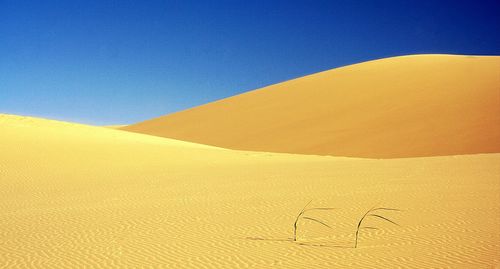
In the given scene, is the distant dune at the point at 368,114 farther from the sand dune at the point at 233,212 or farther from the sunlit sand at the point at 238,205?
the sand dune at the point at 233,212

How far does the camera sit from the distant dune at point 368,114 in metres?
28.7

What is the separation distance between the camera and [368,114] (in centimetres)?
3638

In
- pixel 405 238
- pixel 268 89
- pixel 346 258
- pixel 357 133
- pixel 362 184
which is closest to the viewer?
pixel 346 258

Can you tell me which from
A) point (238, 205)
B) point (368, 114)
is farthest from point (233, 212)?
point (368, 114)

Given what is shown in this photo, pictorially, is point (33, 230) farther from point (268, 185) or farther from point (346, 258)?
point (268, 185)

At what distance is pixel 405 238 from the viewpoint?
6.74 m

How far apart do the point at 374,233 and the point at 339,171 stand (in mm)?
7675

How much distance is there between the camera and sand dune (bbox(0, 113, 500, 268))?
239 inches

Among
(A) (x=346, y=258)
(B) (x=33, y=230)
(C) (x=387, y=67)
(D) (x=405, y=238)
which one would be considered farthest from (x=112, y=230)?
(C) (x=387, y=67)

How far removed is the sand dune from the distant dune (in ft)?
37.6

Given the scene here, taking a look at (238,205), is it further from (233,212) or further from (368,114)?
(368,114)

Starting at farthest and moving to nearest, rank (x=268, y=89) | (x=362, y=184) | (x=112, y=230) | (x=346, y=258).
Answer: (x=268, y=89) → (x=362, y=184) → (x=112, y=230) → (x=346, y=258)

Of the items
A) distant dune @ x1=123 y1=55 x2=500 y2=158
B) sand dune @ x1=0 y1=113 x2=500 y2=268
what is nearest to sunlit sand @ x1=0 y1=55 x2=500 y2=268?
sand dune @ x1=0 y1=113 x2=500 y2=268

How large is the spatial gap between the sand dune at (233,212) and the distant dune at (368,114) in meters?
11.4
